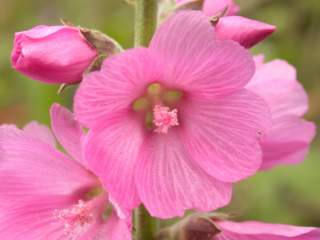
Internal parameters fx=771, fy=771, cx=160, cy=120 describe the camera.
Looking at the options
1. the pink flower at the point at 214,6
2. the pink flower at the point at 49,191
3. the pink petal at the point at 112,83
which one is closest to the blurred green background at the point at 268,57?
the pink flower at the point at 49,191

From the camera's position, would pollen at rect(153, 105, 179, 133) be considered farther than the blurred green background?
No

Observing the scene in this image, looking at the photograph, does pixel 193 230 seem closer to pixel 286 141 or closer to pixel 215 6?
pixel 286 141

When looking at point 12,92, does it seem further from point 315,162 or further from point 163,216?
point 163,216

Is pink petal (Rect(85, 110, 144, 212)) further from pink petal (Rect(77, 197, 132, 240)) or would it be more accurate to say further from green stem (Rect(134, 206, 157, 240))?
green stem (Rect(134, 206, 157, 240))

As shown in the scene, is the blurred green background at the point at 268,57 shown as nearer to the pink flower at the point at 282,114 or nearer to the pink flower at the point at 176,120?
the pink flower at the point at 282,114

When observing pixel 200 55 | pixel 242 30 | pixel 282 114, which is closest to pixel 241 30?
pixel 242 30

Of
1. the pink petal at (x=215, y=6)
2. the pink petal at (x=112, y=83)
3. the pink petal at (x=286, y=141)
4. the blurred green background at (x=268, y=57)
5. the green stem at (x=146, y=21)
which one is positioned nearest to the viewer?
the pink petal at (x=112, y=83)

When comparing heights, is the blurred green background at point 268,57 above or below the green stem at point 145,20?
below

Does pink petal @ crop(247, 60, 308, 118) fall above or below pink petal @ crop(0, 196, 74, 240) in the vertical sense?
above

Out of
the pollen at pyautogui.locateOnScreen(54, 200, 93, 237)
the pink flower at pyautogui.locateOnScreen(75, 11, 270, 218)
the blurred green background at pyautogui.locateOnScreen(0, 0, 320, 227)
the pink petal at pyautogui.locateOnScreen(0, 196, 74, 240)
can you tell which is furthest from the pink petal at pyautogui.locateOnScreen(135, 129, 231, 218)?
the blurred green background at pyautogui.locateOnScreen(0, 0, 320, 227)

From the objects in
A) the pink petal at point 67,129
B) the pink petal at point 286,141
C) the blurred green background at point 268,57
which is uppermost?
the pink petal at point 67,129
